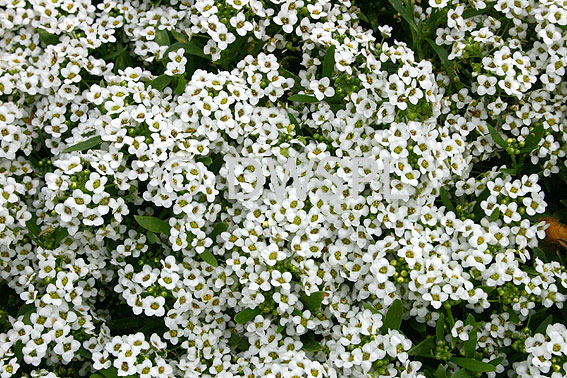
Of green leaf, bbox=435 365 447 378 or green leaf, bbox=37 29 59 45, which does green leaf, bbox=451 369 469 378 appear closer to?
green leaf, bbox=435 365 447 378

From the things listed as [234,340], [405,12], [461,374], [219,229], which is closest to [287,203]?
[219,229]

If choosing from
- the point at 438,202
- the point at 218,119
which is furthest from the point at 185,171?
the point at 438,202

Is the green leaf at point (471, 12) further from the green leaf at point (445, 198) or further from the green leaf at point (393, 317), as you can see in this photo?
the green leaf at point (393, 317)

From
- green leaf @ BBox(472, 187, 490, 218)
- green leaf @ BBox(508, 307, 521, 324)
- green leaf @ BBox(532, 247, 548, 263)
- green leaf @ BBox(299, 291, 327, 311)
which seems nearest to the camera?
green leaf @ BBox(299, 291, 327, 311)

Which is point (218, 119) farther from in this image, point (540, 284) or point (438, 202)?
point (540, 284)

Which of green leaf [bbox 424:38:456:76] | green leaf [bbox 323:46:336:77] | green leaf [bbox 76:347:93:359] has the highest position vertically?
green leaf [bbox 424:38:456:76]

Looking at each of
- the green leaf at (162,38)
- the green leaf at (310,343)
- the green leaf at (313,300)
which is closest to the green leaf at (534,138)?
the green leaf at (313,300)

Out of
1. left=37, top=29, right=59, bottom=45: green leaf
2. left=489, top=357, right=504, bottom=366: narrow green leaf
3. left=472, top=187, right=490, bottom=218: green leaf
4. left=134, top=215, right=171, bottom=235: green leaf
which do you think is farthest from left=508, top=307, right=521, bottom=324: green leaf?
left=37, top=29, right=59, bottom=45: green leaf
